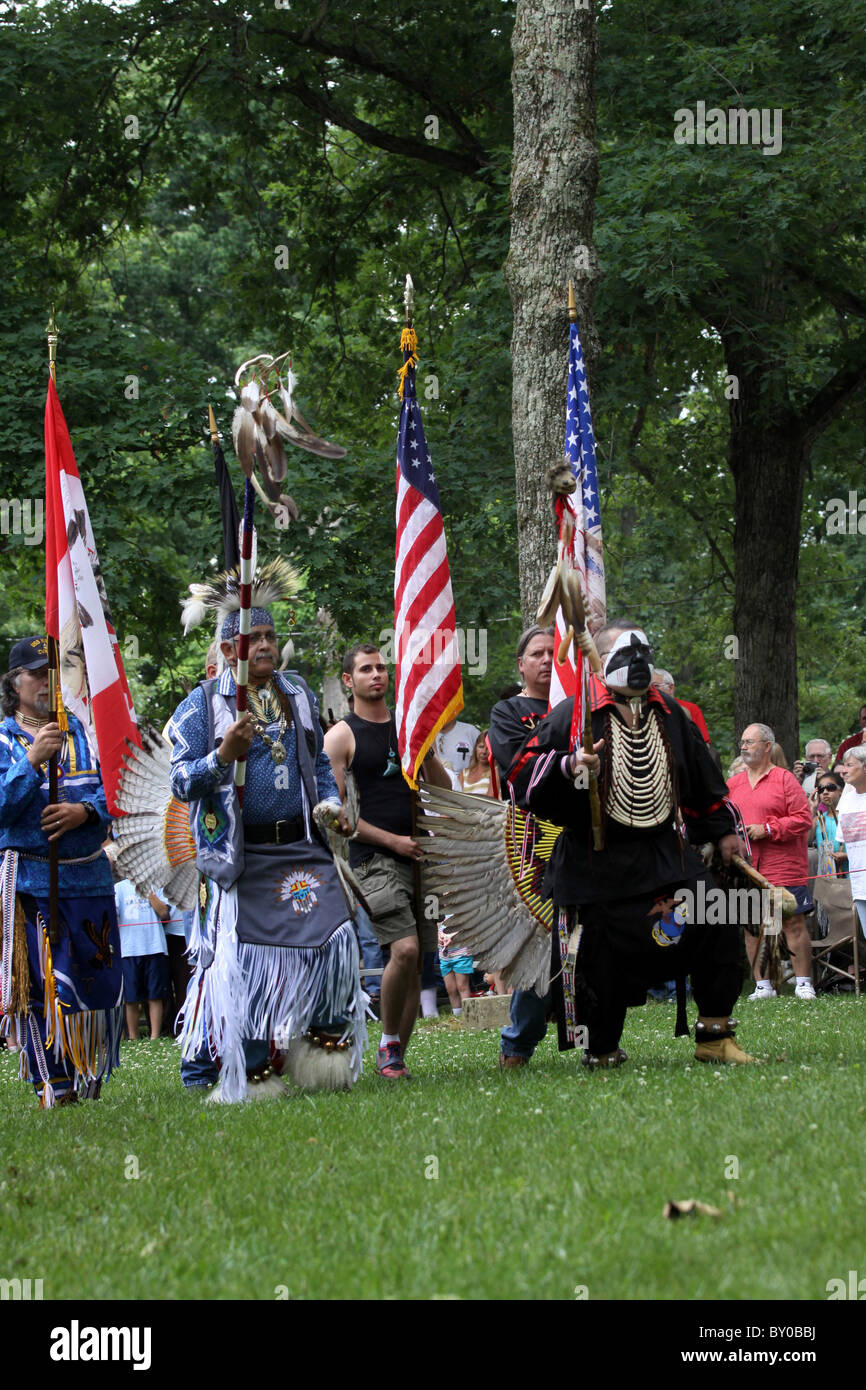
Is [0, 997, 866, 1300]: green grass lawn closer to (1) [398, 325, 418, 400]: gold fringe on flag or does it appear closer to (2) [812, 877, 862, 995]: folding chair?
(1) [398, 325, 418, 400]: gold fringe on flag

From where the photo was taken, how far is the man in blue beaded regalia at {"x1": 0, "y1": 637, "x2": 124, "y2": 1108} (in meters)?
7.54

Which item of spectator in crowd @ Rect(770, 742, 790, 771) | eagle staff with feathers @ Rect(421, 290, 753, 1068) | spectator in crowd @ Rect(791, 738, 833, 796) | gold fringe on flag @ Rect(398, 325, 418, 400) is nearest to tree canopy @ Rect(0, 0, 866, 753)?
spectator in crowd @ Rect(791, 738, 833, 796)

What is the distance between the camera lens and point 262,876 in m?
7.41

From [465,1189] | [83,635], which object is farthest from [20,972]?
[465,1189]

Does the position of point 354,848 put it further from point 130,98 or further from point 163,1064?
point 130,98

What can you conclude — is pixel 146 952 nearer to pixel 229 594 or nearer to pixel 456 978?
pixel 456 978

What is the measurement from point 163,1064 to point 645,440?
12.8m

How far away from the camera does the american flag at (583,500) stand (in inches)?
320

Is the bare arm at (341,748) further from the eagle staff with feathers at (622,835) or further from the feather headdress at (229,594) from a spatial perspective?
the eagle staff with feathers at (622,835)

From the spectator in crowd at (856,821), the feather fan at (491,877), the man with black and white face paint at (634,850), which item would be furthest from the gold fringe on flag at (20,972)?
the spectator in crowd at (856,821)

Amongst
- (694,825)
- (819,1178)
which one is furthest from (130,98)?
(819,1178)

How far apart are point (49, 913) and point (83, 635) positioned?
1520 millimetres

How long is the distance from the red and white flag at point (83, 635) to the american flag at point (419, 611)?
1470 mm

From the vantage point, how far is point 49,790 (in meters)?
7.64
